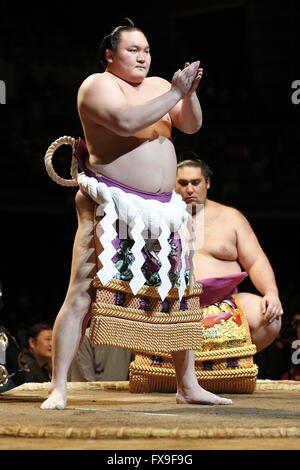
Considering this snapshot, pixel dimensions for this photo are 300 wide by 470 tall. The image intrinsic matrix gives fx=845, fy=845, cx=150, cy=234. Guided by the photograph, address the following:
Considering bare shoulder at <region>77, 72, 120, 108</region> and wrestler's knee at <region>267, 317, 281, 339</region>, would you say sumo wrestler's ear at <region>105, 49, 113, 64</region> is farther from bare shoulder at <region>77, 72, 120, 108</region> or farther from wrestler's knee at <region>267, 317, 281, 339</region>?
wrestler's knee at <region>267, 317, 281, 339</region>

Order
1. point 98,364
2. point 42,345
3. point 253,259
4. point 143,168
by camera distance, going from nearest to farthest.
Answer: point 143,168
point 253,259
point 98,364
point 42,345

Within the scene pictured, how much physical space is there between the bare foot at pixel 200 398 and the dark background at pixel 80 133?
12.5ft

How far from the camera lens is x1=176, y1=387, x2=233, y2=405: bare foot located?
94.2 inches

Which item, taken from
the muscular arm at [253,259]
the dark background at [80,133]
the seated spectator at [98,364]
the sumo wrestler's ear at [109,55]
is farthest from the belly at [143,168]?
the dark background at [80,133]

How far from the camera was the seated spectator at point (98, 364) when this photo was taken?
395cm

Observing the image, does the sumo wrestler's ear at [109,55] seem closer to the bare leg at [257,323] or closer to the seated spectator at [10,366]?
the seated spectator at [10,366]

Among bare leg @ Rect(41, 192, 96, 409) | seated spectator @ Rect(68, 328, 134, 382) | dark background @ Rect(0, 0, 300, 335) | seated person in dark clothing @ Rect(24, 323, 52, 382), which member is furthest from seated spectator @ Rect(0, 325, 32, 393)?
dark background @ Rect(0, 0, 300, 335)

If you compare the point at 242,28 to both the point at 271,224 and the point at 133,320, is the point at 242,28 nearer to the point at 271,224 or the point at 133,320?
the point at 271,224

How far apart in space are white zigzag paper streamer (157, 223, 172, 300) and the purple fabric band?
22.0 inches

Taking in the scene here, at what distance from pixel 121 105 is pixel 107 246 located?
0.38m

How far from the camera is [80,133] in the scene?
6.98 meters

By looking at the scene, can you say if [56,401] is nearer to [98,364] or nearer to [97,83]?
[97,83]

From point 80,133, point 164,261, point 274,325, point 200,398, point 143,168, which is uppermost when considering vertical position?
point 80,133

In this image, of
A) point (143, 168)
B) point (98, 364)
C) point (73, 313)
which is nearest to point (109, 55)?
point (143, 168)
